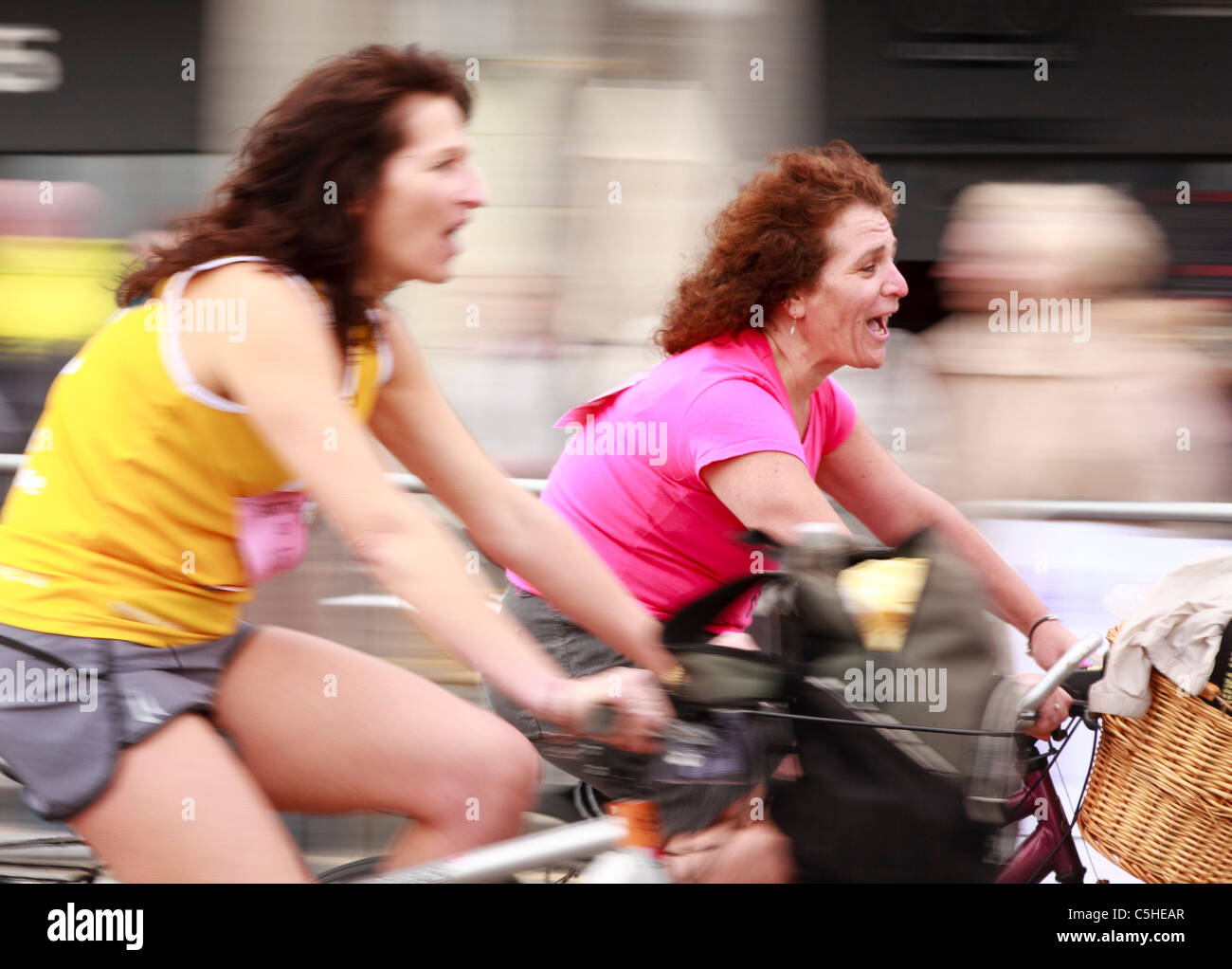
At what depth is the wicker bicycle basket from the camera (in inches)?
77.4

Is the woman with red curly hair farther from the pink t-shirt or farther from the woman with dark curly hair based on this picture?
the woman with dark curly hair

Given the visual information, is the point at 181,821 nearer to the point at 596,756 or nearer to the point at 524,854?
the point at 524,854

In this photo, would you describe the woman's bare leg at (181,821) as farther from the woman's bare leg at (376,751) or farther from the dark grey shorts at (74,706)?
the woman's bare leg at (376,751)

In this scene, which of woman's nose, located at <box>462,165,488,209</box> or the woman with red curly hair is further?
the woman with red curly hair

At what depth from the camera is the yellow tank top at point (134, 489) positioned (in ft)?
6.04

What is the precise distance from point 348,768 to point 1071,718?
3.74ft

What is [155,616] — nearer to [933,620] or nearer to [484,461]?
[484,461]

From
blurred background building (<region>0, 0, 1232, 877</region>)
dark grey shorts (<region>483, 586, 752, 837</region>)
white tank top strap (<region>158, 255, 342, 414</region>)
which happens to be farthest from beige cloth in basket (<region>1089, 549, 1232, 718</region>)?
blurred background building (<region>0, 0, 1232, 877</region>)

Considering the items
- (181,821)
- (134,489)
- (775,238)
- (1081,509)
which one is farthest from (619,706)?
(1081,509)

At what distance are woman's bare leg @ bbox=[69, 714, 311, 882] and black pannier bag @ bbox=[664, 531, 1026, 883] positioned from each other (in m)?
0.60

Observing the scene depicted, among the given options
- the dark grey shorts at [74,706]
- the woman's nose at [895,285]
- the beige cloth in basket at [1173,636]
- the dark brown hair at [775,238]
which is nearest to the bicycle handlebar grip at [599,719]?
the dark grey shorts at [74,706]

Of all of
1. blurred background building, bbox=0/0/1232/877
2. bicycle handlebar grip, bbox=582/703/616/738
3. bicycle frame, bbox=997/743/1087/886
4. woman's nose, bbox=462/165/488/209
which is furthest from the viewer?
blurred background building, bbox=0/0/1232/877

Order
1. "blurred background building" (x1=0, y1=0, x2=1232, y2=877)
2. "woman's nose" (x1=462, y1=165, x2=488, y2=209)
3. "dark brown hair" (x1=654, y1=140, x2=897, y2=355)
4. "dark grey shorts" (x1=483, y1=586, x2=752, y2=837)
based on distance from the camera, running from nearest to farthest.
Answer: "dark grey shorts" (x1=483, y1=586, x2=752, y2=837) < "woman's nose" (x1=462, y1=165, x2=488, y2=209) < "dark brown hair" (x1=654, y1=140, x2=897, y2=355) < "blurred background building" (x1=0, y1=0, x2=1232, y2=877)
